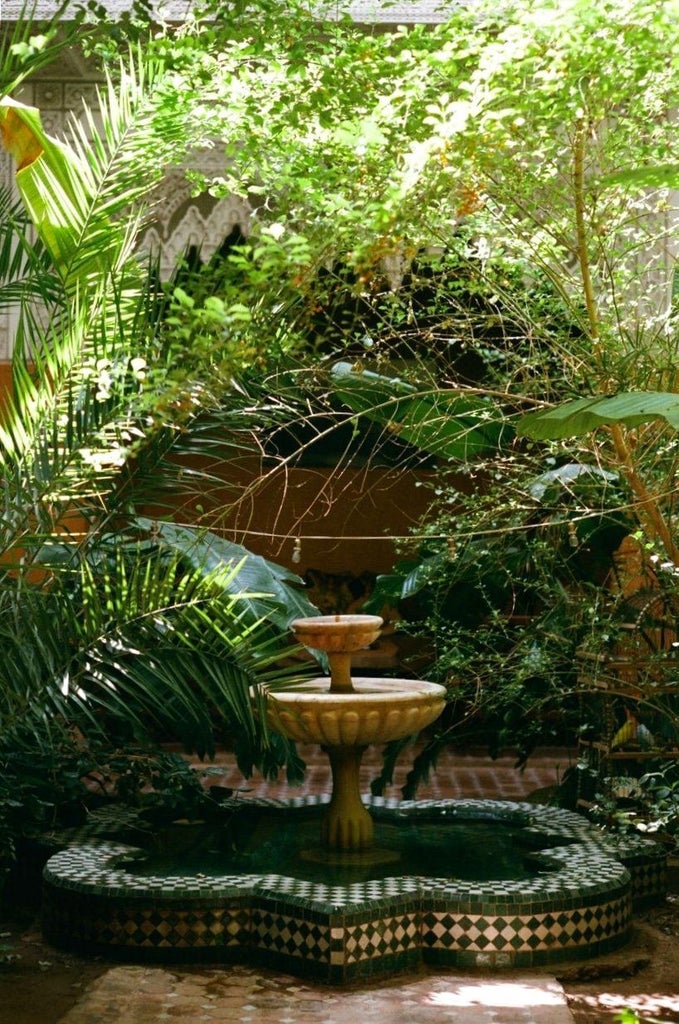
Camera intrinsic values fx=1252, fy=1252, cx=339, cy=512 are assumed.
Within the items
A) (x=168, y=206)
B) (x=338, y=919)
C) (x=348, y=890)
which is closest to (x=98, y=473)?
(x=338, y=919)

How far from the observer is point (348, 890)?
15.6 feet

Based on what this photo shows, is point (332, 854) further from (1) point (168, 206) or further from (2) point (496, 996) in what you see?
(1) point (168, 206)

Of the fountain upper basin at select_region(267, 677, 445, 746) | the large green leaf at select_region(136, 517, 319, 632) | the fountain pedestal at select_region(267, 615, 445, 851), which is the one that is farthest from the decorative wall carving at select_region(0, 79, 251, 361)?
the fountain upper basin at select_region(267, 677, 445, 746)

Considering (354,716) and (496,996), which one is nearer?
(496,996)

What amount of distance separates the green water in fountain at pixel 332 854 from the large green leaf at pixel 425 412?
181 centimetres

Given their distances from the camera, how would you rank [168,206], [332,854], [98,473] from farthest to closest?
[168,206] → [332,854] → [98,473]

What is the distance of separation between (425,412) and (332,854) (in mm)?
2192

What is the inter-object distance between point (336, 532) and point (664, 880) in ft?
25.7

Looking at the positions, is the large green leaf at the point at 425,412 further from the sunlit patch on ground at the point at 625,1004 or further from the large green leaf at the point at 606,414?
the sunlit patch on ground at the point at 625,1004

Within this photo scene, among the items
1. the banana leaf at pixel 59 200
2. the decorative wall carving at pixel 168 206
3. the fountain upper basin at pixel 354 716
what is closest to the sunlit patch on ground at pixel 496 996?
the fountain upper basin at pixel 354 716

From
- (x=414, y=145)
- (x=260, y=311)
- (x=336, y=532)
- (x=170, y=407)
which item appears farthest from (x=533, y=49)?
(x=336, y=532)

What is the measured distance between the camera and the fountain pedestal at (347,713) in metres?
5.36

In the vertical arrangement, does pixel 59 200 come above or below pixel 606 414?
above

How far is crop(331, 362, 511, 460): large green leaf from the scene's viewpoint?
509 centimetres
